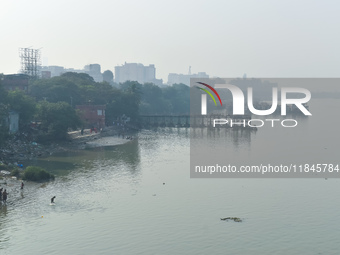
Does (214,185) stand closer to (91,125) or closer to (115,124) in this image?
(91,125)

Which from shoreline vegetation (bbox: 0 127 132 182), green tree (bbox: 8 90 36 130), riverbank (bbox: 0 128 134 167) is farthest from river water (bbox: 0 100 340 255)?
green tree (bbox: 8 90 36 130)

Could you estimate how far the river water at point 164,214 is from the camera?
106ft

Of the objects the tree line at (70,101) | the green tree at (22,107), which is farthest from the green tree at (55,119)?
the green tree at (22,107)

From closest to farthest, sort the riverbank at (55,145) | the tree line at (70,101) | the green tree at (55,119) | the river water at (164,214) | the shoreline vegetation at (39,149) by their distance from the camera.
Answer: the river water at (164,214) → the shoreline vegetation at (39,149) → the riverbank at (55,145) → the tree line at (70,101) → the green tree at (55,119)

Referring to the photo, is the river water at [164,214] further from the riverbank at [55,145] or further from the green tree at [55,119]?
the green tree at [55,119]

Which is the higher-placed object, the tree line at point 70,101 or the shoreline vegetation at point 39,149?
the tree line at point 70,101

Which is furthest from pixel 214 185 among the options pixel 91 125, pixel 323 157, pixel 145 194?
pixel 91 125

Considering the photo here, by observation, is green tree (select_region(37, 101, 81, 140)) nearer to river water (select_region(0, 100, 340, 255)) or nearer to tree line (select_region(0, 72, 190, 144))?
tree line (select_region(0, 72, 190, 144))

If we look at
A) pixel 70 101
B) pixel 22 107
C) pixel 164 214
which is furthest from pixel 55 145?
pixel 164 214

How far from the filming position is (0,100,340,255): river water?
32.3 m

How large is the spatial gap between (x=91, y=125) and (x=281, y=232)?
218 ft

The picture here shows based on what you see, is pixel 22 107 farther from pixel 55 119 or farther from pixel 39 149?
pixel 39 149

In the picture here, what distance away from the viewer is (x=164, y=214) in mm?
39312

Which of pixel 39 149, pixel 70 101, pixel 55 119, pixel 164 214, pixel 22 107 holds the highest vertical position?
pixel 70 101
